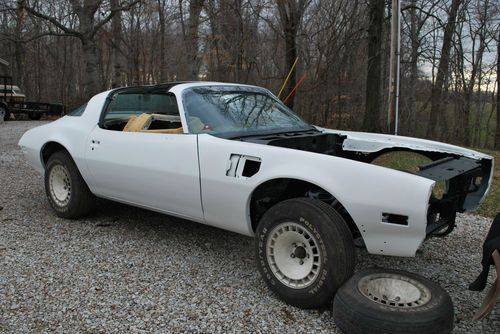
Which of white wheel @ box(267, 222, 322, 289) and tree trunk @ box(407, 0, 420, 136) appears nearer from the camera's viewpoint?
white wheel @ box(267, 222, 322, 289)

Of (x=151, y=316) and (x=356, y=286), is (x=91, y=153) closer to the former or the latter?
(x=151, y=316)

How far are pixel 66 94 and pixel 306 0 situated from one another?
26.0 metres

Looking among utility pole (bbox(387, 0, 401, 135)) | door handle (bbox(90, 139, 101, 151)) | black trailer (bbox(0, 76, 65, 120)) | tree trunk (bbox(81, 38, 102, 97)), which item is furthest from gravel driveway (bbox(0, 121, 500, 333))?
black trailer (bbox(0, 76, 65, 120))

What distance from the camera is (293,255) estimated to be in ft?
10.0

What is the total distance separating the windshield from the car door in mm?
248

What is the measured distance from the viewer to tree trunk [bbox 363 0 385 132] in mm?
10859

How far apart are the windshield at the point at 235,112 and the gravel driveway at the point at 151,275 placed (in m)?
1.15

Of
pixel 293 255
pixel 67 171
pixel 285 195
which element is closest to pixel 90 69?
pixel 67 171

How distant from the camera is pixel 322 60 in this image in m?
16.8

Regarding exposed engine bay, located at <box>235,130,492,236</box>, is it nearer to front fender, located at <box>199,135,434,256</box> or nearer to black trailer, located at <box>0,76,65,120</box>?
front fender, located at <box>199,135,434,256</box>

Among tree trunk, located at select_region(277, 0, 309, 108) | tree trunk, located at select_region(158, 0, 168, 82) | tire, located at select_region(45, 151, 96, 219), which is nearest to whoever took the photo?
tire, located at select_region(45, 151, 96, 219)

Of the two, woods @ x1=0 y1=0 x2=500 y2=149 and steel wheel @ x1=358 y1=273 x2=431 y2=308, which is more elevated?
woods @ x1=0 y1=0 x2=500 y2=149

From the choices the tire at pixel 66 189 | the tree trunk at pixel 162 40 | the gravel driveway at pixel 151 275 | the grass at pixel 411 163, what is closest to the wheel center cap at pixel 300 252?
the gravel driveway at pixel 151 275

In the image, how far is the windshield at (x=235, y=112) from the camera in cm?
381
